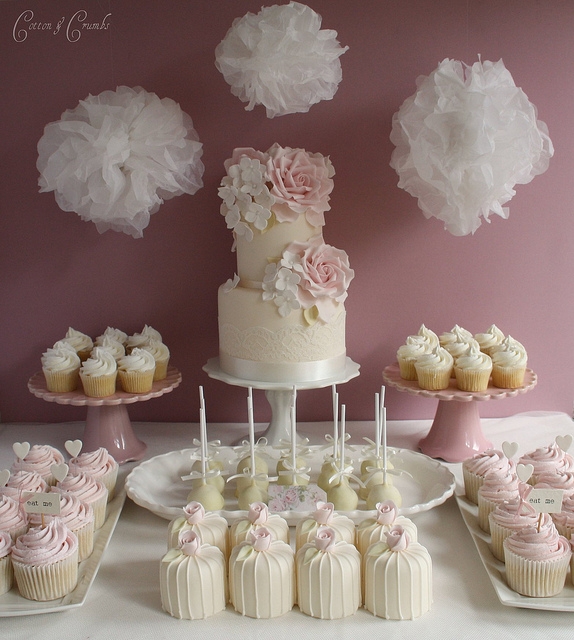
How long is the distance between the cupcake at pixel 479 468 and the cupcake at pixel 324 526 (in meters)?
0.36

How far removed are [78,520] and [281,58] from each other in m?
1.11

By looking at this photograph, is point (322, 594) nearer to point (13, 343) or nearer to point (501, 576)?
point (501, 576)

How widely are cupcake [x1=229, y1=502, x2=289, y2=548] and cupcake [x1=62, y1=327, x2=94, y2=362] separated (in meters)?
0.83

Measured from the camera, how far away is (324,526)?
1412mm

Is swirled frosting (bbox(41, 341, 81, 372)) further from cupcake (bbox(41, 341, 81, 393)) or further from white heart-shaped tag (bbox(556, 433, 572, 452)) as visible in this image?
white heart-shaped tag (bbox(556, 433, 572, 452))

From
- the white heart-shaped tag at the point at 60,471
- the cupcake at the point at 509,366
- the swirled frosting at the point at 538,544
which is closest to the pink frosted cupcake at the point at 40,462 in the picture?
the white heart-shaped tag at the point at 60,471

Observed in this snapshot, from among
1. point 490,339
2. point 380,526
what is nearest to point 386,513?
point 380,526

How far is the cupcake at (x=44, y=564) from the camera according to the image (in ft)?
4.39

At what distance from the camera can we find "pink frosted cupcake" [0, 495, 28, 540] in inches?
57.2

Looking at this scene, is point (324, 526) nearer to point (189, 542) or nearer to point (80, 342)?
point (189, 542)

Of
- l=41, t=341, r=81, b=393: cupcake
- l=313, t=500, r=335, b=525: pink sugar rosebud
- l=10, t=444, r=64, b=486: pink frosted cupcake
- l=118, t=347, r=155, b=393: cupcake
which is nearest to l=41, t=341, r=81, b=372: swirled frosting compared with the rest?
l=41, t=341, r=81, b=393: cupcake

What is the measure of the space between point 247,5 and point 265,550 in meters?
1.49

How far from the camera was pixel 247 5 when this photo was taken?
2098 millimetres

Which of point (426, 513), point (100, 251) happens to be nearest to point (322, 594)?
point (426, 513)
